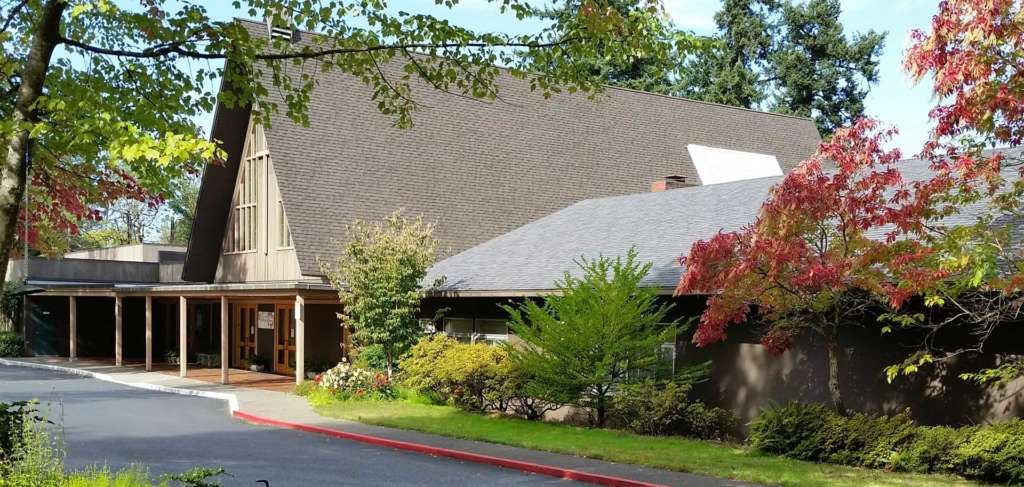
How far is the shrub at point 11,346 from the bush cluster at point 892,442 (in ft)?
114

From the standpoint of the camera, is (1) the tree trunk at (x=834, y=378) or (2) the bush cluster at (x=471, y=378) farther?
(2) the bush cluster at (x=471, y=378)

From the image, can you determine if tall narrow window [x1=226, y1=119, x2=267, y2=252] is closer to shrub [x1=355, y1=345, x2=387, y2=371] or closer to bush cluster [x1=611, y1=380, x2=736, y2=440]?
shrub [x1=355, y1=345, x2=387, y2=371]

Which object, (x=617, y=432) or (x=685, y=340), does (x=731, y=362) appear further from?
(x=617, y=432)

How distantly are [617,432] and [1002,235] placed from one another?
7624 millimetres

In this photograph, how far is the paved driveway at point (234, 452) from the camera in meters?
13.3

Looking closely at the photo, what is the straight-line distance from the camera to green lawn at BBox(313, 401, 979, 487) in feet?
41.9

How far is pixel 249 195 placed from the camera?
31281 mm

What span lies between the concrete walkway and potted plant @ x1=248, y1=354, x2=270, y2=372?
2828mm

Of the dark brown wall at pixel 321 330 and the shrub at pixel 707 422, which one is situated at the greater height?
the dark brown wall at pixel 321 330

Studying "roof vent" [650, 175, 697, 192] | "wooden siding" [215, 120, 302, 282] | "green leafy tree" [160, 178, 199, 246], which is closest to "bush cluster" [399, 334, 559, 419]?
"wooden siding" [215, 120, 302, 282]

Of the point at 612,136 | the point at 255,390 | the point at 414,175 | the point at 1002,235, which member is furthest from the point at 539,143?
the point at 1002,235

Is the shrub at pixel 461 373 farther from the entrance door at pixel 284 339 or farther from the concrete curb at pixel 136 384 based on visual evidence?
the entrance door at pixel 284 339

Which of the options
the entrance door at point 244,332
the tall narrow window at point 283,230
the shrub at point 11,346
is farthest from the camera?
the shrub at point 11,346

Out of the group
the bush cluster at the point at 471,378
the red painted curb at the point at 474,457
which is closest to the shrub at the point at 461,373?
the bush cluster at the point at 471,378
